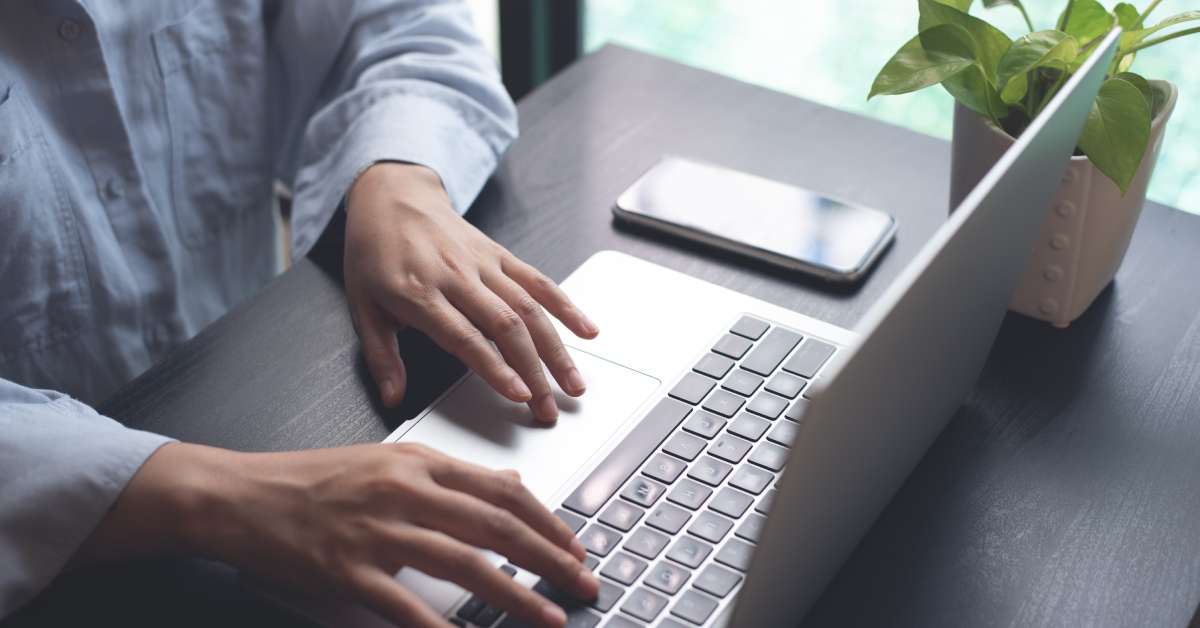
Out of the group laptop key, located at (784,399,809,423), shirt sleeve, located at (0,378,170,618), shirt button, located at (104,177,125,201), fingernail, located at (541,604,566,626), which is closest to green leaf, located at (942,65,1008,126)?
laptop key, located at (784,399,809,423)

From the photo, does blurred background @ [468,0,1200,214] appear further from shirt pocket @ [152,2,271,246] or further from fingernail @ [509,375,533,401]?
fingernail @ [509,375,533,401]

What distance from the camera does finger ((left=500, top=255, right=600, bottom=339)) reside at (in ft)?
2.56

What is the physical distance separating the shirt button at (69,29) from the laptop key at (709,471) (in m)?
0.58

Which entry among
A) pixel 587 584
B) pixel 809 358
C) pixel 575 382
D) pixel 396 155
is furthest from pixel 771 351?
pixel 396 155

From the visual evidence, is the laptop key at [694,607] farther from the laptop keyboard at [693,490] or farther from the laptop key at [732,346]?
the laptop key at [732,346]

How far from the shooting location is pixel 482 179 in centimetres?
94

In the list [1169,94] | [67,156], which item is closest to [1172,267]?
[1169,94]

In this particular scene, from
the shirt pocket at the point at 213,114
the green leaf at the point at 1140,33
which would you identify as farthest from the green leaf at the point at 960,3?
the shirt pocket at the point at 213,114

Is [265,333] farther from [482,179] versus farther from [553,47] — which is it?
[553,47]

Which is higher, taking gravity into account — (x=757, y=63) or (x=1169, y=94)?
(x=1169, y=94)

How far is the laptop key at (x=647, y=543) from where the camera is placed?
2.03ft

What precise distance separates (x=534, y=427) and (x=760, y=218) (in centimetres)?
29

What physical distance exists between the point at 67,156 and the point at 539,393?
18.4 inches

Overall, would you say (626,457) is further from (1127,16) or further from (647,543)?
(1127,16)
